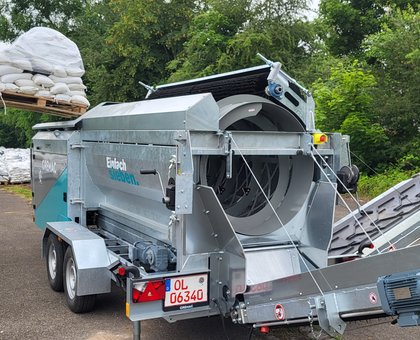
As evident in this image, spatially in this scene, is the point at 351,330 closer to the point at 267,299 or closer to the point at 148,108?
the point at 267,299

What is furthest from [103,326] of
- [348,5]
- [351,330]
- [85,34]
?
[85,34]

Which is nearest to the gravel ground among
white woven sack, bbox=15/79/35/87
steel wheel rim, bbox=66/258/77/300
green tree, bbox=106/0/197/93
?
steel wheel rim, bbox=66/258/77/300

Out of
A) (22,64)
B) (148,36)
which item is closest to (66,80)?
(22,64)

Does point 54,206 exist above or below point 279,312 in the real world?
above

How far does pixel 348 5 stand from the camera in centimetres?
2000

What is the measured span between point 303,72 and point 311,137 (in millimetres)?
12007

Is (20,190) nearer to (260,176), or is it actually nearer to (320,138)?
(260,176)

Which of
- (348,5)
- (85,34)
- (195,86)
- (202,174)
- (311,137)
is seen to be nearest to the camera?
(202,174)

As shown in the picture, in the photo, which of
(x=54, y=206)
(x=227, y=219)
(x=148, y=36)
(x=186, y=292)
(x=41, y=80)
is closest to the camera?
(x=227, y=219)

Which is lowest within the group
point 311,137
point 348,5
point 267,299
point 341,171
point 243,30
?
point 267,299

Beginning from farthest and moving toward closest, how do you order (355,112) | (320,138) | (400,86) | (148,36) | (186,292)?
(148,36), (400,86), (355,112), (320,138), (186,292)

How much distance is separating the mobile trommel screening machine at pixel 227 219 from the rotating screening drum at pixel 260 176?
0.04ft

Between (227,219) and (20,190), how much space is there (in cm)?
1575

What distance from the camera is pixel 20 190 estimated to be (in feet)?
58.7
